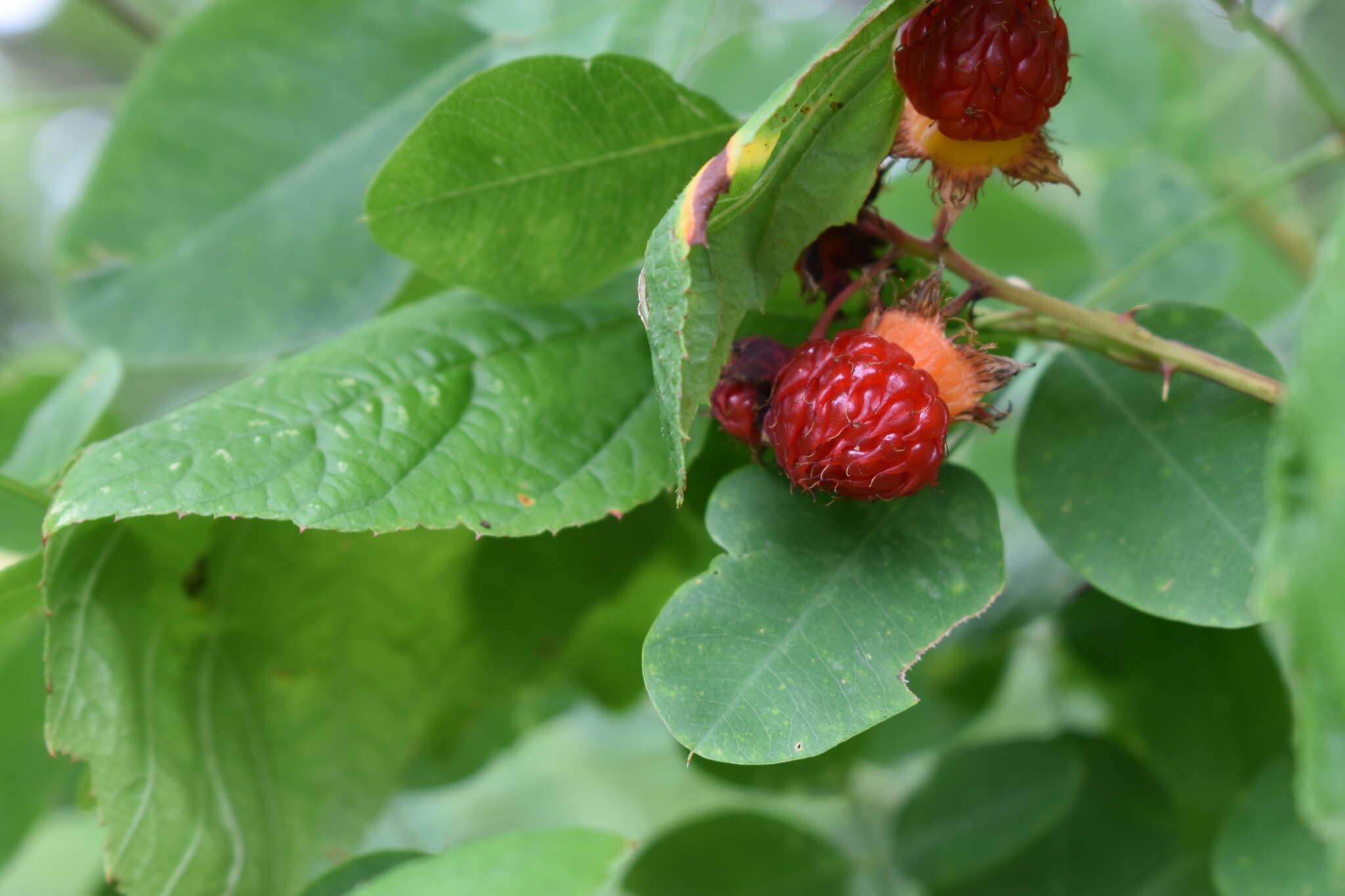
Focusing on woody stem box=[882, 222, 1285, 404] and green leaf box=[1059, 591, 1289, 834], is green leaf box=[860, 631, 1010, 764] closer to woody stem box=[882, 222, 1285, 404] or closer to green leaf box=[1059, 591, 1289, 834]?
green leaf box=[1059, 591, 1289, 834]

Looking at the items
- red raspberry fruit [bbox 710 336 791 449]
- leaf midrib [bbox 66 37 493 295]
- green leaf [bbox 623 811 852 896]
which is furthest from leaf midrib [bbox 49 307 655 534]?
green leaf [bbox 623 811 852 896]

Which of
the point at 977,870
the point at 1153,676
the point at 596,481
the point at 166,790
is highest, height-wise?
the point at 596,481

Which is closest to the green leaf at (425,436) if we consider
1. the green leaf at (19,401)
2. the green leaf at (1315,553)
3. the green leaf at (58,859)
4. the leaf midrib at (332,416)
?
the leaf midrib at (332,416)

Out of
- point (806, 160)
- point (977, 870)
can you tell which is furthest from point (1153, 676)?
point (806, 160)

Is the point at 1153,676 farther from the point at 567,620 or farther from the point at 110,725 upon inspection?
the point at 110,725

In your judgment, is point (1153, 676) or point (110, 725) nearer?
point (110, 725)

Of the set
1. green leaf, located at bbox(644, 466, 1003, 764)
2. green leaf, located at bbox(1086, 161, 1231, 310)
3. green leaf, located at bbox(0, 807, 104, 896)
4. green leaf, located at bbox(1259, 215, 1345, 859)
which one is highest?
green leaf, located at bbox(1259, 215, 1345, 859)

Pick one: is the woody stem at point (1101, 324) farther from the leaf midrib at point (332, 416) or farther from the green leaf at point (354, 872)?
the green leaf at point (354, 872)
